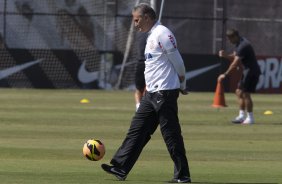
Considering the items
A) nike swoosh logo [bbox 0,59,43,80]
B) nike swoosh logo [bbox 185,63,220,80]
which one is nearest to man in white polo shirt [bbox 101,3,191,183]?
nike swoosh logo [bbox 0,59,43,80]

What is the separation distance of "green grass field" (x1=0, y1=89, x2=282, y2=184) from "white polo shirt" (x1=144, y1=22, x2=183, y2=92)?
1202mm

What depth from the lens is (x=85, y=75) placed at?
33500 mm

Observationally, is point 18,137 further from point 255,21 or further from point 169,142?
point 255,21

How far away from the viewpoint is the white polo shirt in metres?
10.9

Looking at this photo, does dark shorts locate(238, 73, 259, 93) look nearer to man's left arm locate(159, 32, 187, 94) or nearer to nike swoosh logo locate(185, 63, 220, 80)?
man's left arm locate(159, 32, 187, 94)

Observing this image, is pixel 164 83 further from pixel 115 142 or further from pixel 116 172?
pixel 115 142

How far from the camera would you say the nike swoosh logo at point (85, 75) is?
3328 centimetres

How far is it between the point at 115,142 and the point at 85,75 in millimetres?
17763

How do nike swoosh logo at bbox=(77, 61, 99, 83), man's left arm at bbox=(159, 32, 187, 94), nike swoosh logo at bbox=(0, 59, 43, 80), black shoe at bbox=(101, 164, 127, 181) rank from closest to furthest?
man's left arm at bbox=(159, 32, 187, 94)
black shoe at bbox=(101, 164, 127, 181)
nike swoosh logo at bbox=(0, 59, 43, 80)
nike swoosh logo at bbox=(77, 61, 99, 83)

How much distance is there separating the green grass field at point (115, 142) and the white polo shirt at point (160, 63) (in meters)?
1.20

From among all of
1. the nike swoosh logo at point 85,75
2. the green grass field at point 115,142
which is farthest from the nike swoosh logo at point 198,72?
the green grass field at point 115,142

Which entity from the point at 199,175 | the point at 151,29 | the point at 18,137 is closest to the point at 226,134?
the point at 18,137

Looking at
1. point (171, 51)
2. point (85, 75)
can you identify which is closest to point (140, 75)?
point (171, 51)

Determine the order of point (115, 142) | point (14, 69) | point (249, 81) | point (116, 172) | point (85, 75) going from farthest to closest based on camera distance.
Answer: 1. point (85, 75)
2. point (14, 69)
3. point (249, 81)
4. point (115, 142)
5. point (116, 172)
